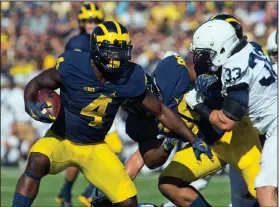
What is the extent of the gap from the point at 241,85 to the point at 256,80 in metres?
0.20

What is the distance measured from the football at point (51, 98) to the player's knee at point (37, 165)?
360mm

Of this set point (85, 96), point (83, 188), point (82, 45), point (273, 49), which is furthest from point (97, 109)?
point (83, 188)

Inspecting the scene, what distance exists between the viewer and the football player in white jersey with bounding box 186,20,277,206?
6082 mm

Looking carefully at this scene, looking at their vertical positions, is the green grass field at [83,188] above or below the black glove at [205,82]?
below

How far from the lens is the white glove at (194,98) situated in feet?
21.2

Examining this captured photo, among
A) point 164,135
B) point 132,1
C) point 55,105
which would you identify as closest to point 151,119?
point 164,135

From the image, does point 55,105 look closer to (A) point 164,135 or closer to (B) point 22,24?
(A) point 164,135

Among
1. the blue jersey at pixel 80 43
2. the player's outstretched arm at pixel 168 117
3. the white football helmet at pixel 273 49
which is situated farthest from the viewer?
the blue jersey at pixel 80 43

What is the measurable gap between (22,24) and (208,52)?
1046cm

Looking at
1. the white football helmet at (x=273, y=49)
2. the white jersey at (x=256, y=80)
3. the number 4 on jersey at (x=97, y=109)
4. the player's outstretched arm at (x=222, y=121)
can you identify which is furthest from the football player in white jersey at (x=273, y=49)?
the number 4 on jersey at (x=97, y=109)

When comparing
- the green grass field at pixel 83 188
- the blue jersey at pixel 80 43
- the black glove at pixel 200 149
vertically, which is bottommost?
the green grass field at pixel 83 188

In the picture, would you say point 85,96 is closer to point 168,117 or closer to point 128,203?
point 168,117

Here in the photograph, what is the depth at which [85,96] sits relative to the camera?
6.31 m

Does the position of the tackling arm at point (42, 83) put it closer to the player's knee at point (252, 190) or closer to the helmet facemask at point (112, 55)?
the helmet facemask at point (112, 55)
